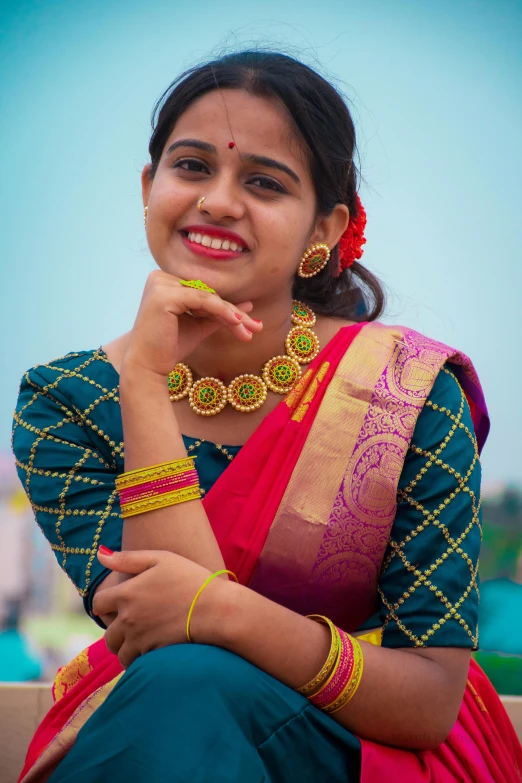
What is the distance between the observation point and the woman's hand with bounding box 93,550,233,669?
144 centimetres

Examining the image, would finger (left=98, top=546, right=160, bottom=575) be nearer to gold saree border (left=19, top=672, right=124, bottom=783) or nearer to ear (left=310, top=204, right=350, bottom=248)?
gold saree border (left=19, top=672, right=124, bottom=783)

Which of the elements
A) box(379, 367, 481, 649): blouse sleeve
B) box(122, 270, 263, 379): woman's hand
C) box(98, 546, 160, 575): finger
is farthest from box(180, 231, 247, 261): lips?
box(98, 546, 160, 575): finger

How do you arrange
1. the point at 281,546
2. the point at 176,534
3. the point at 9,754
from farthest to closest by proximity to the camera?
the point at 9,754 < the point at 281,546 < the point at 176,534

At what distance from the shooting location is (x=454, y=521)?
1.67 meters

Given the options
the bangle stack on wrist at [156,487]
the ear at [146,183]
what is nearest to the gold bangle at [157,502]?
the bangle stack on wrist at [156,487]

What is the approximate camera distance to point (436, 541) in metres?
1.66

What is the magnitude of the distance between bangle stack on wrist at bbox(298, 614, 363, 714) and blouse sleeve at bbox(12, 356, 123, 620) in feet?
1.65

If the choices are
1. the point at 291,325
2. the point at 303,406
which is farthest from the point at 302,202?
the point at 303,406

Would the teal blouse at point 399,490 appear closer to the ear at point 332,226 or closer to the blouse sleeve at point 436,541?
the blouse sleeve at point 436,541

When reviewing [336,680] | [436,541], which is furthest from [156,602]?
[436,541]

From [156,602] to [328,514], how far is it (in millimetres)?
427

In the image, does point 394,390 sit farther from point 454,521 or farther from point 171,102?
point 171,102

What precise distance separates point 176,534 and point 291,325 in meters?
0.75

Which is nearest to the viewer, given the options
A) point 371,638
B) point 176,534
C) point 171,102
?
point 176,534
